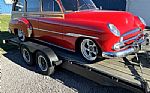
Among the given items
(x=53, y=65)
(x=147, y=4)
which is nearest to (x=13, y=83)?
(x=53, y=65)

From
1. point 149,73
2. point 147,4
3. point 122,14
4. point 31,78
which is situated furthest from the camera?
point 147,4

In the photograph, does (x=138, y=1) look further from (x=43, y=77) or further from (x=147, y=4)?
(x=43, y=77)

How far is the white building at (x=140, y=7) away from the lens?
545 inches

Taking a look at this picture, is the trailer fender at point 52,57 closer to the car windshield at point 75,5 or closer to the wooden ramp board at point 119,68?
the wooden ramp board at point 119,68

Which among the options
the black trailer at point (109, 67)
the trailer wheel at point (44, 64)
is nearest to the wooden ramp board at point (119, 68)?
the black trailer at point (109, 67)

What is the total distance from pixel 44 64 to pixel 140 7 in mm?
9967

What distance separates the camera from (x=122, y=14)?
5.54 meters

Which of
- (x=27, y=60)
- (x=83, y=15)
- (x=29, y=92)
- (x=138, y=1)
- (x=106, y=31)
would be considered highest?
(x=138, y=1)

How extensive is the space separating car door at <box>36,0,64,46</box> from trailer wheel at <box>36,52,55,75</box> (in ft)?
1.85

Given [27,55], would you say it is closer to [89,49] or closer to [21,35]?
[21,35]

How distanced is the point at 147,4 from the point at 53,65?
32.6 feet

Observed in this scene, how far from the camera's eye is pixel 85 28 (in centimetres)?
524

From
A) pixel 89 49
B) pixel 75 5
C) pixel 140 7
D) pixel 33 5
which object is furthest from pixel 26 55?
pixel 140 7

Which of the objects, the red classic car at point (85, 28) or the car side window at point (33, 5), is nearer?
the red classic car at point (85, 28)
